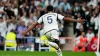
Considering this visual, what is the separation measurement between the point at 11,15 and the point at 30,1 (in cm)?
162

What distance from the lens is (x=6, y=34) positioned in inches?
755

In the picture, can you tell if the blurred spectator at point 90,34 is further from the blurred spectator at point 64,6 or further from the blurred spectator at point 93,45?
the blurred spectator at point 64,6

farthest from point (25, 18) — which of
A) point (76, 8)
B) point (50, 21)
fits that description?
point (50, 21)

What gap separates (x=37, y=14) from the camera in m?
20.5

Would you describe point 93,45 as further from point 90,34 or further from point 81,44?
point 90,34

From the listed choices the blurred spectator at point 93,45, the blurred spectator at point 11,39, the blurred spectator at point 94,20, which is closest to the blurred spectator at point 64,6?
the blurred spectator at point 94,20

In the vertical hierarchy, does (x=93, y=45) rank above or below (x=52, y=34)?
below

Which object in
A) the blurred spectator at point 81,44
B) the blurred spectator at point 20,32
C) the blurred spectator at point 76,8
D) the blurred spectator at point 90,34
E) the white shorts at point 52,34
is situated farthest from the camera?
the blurred spectator at point 76,8

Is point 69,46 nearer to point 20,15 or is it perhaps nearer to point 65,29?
point 65,29

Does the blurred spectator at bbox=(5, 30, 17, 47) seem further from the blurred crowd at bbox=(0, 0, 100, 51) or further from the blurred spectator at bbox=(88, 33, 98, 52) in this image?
the blurred spectator at bbox=(88, 33, 98, 52)

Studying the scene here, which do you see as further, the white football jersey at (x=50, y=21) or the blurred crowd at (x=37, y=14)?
the blurred crowd at (x=37, y=14)

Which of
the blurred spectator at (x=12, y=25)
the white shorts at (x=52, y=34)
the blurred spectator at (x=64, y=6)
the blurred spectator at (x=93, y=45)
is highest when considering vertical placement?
the blurred spectator at (x=64, y=6)

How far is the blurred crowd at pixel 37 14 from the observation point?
19.5 m

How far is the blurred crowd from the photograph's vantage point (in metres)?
19.5
